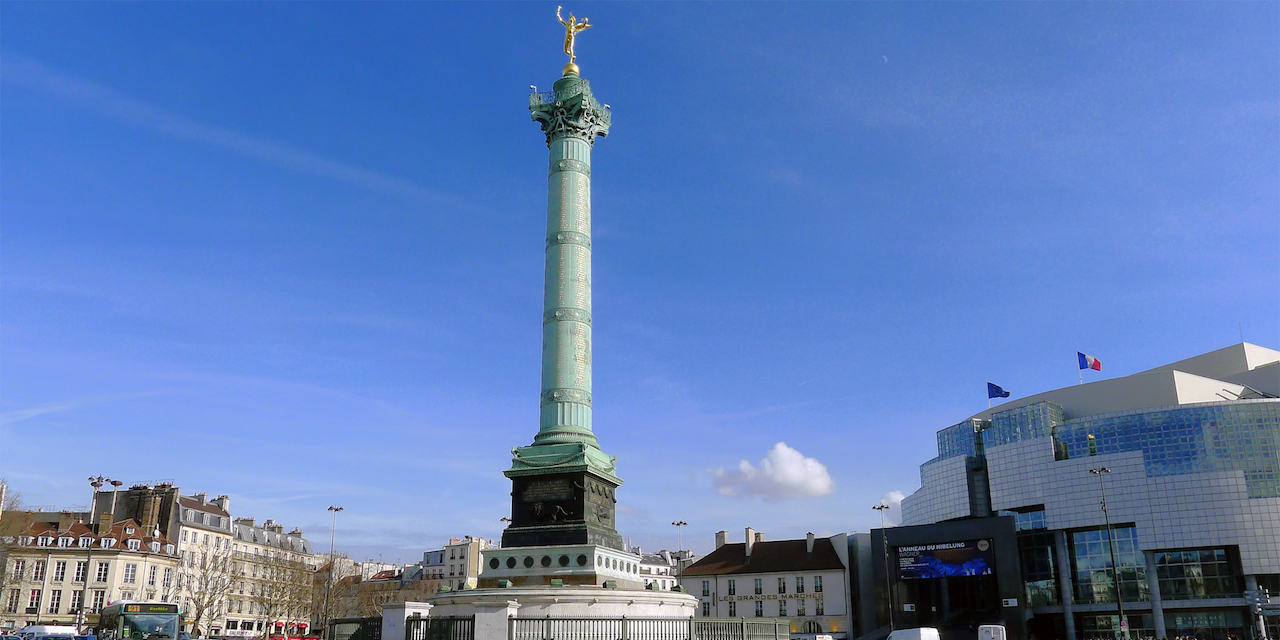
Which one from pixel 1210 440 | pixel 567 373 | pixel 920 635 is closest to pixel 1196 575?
pixel 1210 440

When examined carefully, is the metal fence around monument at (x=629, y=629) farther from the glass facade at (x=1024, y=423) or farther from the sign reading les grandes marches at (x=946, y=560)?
the glass facade at (x=1024, y=423)

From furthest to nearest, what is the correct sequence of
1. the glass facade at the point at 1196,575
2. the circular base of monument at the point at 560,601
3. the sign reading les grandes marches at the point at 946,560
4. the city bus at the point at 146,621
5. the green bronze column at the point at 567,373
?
the sign reading les grandes marches at the point at 946,560
the glass facade at the point at 1196,575
the city bus at the point at 146,621
the green bronze column at the point at 567,373
the circular base of monument at the point at 560,601

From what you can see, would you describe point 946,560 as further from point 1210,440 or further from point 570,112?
point 570,112

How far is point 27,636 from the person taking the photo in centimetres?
4006

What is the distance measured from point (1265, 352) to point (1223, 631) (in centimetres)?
3322

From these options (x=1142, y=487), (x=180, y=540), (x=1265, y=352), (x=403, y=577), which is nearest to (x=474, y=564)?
(x=403, y=577)

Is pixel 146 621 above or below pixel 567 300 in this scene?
below

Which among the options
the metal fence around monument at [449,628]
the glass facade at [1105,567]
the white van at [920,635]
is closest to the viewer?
the metal fence around monument at [449,628]

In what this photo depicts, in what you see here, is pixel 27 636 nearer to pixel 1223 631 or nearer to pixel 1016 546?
pixel 1016 546

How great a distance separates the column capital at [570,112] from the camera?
4034 centimetres

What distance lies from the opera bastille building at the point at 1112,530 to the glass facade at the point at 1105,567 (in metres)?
0.09

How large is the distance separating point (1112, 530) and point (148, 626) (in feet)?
207

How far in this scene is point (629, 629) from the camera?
2550cm

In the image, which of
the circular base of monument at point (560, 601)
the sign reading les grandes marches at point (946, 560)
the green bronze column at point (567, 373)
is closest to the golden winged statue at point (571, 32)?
the green bronze column at point (567, 373)
